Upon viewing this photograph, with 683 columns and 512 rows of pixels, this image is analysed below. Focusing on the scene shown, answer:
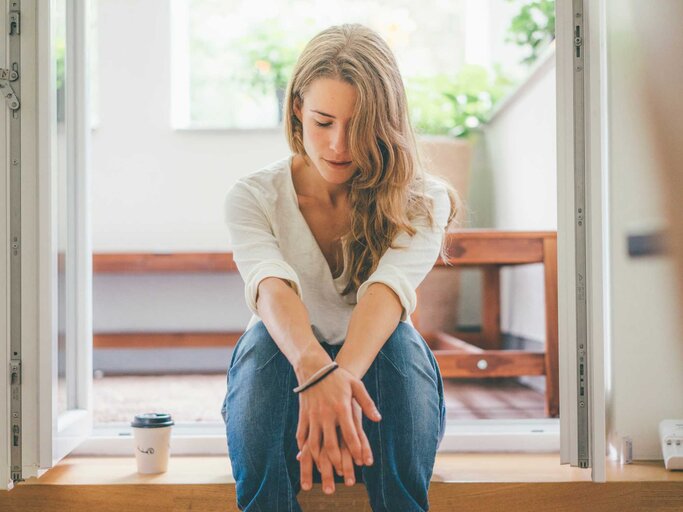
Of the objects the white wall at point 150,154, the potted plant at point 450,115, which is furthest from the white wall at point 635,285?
the white wall at point 150,154

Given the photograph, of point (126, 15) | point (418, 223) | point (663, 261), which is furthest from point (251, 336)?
point (126, 15)

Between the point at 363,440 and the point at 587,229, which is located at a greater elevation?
the point at 587,229

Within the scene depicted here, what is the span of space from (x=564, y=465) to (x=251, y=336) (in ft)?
2.15

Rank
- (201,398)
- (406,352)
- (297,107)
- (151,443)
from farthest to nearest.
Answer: (201,398)
(151,443)
(297,107)
(406,352)

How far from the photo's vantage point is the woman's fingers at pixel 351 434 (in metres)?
1.04

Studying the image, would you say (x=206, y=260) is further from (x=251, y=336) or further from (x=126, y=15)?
(x=251, y=336)

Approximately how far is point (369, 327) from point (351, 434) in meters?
0.16

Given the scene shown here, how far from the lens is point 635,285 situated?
1505 mm

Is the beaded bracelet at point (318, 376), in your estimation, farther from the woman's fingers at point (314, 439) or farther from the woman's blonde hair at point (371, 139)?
the woman's blonde hair at point (371, 139)

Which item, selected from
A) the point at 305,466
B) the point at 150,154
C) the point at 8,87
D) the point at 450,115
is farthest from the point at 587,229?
the point at 150,154

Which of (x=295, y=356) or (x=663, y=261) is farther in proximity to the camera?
(x=663, y=261)

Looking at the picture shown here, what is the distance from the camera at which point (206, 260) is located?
2748mm

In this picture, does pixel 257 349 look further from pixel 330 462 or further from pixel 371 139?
pixel 371 139

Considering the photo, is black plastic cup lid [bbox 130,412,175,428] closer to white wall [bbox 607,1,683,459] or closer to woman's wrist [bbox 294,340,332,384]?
woman's wrist [bbox 294,340,332,384]
